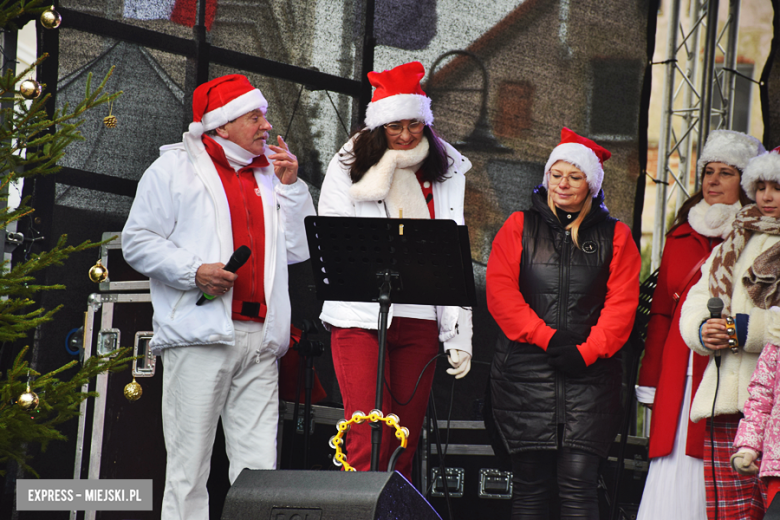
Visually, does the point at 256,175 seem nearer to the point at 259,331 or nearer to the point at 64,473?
the point at 259,331

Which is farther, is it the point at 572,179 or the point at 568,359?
the point at 572,179

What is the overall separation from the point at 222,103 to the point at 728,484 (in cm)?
261

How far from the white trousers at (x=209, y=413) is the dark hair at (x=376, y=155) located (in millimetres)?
811

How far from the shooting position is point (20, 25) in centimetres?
359

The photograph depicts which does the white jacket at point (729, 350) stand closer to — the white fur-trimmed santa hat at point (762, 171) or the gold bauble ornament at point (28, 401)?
the white fur-trimmed santa hat at point (762, 171)

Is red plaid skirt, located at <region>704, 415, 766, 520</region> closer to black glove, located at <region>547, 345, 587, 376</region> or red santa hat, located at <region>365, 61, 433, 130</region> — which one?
black glove, located at <region>547, 345, 587, 376</region>

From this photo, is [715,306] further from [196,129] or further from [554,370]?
[196,129]

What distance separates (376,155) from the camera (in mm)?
3564

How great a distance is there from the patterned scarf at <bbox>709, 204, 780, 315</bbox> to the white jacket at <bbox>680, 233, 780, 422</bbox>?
2 centimetres

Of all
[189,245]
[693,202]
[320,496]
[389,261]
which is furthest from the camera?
[693,202]

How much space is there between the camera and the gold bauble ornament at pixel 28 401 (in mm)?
3094

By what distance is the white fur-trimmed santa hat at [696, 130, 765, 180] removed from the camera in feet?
12.7

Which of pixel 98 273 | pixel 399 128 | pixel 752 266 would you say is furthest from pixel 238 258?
pixel 752 266

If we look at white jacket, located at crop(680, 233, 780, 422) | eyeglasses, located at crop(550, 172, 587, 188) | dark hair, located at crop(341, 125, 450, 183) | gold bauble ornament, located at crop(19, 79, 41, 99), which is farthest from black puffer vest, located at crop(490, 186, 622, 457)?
gold bauble ornament, located at crop(19, 79, 41, 99)
